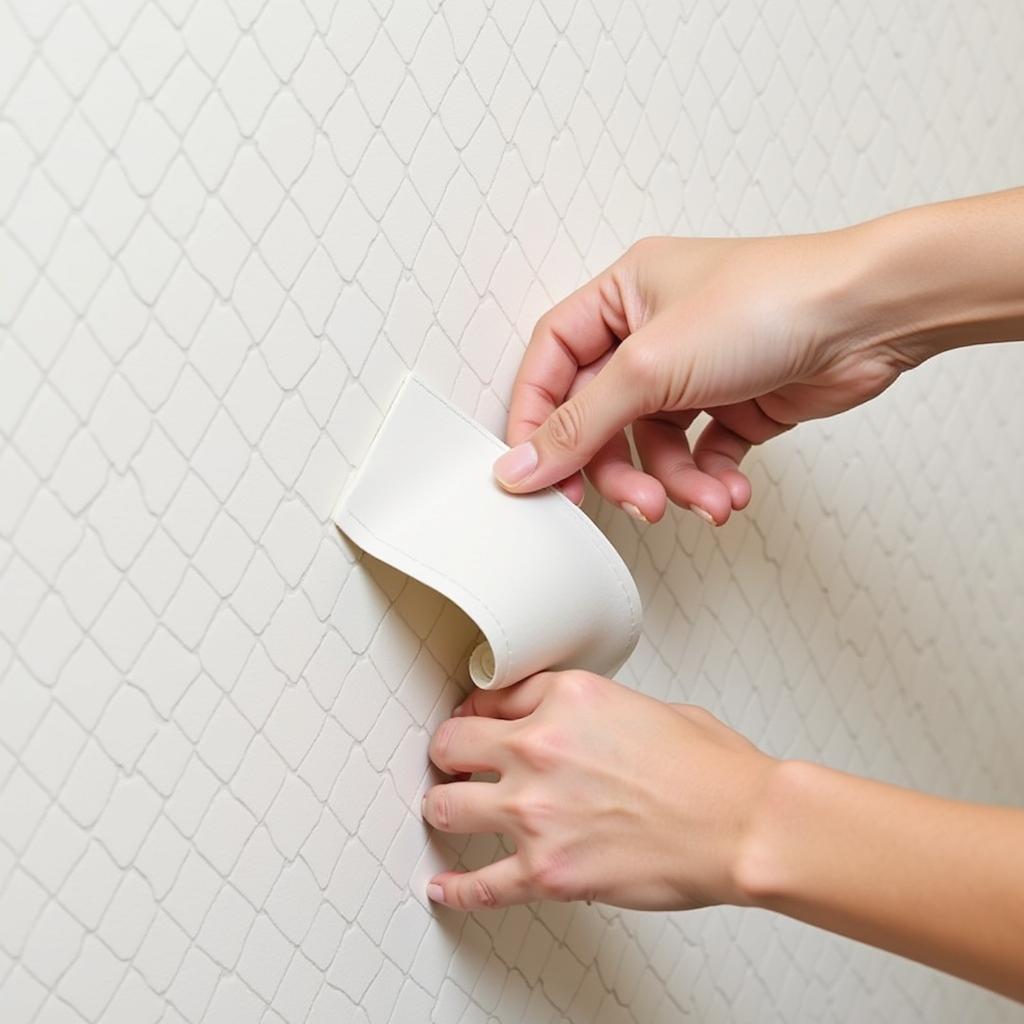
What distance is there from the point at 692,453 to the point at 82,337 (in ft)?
1.63

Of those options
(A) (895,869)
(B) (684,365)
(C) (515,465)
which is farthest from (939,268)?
(A) (895,869)

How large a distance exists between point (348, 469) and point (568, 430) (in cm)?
14

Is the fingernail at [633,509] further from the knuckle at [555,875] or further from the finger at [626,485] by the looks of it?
the knuckle at [555,875]

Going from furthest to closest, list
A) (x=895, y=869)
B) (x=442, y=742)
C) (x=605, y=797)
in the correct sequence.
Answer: (x=442, y=742) → (x=605, y=797) → (x=895, y=869)

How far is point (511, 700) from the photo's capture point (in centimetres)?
90

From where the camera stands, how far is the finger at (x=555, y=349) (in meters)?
0.95

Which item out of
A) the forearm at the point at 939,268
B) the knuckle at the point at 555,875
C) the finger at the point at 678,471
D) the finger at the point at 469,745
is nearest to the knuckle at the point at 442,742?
the finger at the point at 469,745

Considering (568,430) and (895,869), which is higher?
(568,430)

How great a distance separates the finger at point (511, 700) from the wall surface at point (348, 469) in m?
0.03

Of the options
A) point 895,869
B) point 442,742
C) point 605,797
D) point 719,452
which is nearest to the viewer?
point 895,869

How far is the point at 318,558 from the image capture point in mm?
844

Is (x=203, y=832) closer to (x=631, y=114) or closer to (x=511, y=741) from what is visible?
(x=511, y=741)

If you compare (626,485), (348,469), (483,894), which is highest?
(348,469)

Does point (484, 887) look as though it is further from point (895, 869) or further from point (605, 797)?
point (895, 869)
